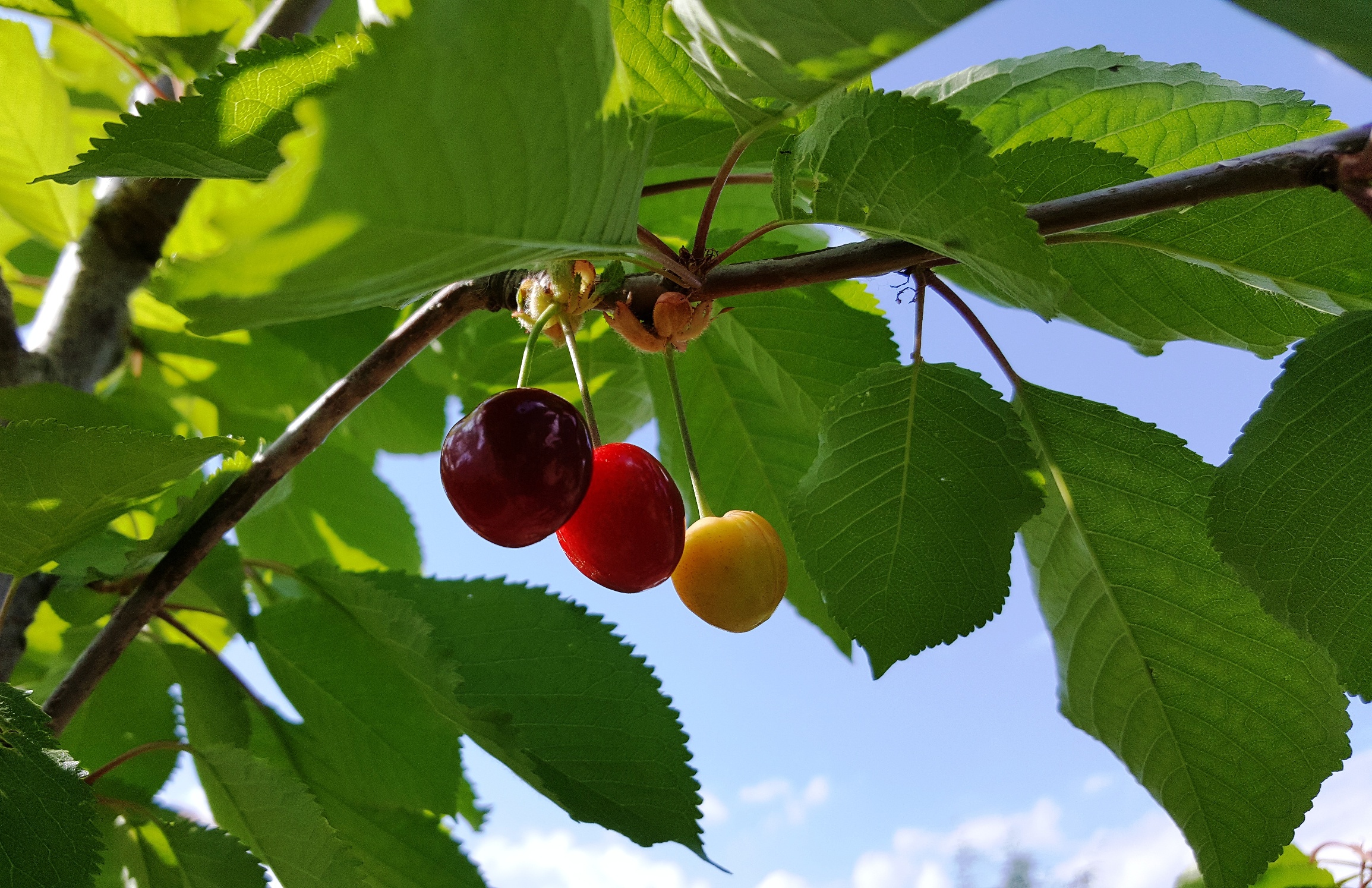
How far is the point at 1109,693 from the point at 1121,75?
0.43 m

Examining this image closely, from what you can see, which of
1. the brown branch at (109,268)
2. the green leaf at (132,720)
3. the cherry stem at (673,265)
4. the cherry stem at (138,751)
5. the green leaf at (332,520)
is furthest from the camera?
the green leaf at (332,520)

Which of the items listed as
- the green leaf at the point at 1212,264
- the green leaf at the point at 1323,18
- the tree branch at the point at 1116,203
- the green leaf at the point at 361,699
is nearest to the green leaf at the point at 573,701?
the green leaf at the point at 361,699

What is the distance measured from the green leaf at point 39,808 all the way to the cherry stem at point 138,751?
223 mm

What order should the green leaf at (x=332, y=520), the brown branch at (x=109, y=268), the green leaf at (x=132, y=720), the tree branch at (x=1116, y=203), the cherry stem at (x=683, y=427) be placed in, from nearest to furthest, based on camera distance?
1. the tree branch at (x=1116, y=203)
2. the cherry stem at (x=683, y=427)
3. the green leaf at (x=132, y=720)
4. the brown branch at (x=109, y=268)
5. the green leaf at (x=332, y=520)

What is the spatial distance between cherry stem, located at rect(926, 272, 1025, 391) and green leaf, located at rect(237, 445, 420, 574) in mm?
859

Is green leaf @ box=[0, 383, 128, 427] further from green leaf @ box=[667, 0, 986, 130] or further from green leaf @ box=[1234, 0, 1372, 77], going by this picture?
green leaf @ box=[1234, 0, 1372, 77]

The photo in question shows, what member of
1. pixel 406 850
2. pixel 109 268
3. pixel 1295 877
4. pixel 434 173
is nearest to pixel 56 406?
pixel 109 268

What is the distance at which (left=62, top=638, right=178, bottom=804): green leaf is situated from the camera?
0.91 m

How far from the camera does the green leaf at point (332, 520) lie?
4.21 feet

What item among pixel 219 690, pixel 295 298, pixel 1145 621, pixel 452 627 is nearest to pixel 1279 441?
pixel 1145 621

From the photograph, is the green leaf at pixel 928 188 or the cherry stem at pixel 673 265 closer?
the green leaf at pixel 928 188

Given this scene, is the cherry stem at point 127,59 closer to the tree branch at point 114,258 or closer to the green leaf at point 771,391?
the tree branch at point 114,258

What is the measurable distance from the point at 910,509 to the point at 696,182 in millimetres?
280

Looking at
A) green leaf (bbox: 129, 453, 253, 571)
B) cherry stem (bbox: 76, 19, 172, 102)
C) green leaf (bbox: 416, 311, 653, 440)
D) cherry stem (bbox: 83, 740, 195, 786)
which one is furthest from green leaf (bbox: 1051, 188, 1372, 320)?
cherry stem (bbox: 76, 19, 172, 102)
